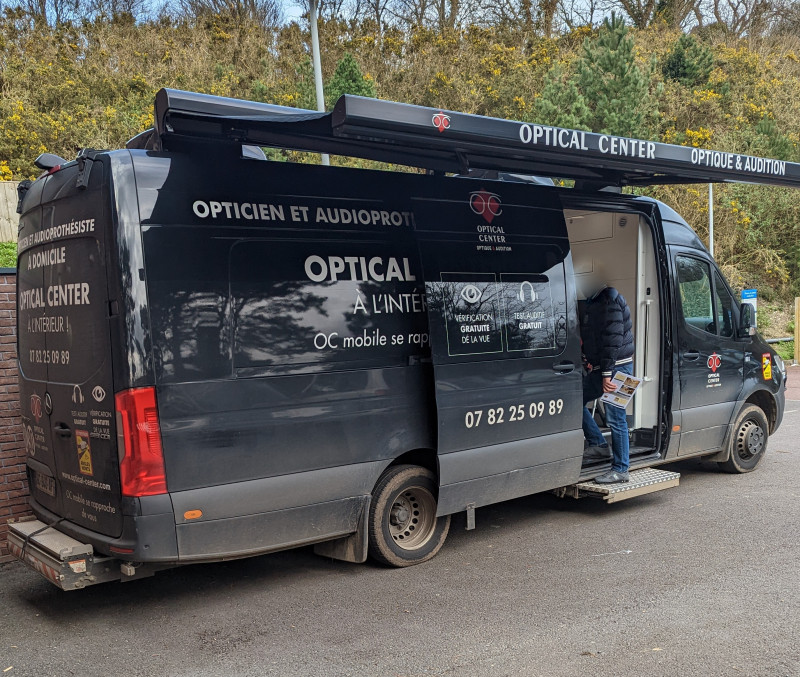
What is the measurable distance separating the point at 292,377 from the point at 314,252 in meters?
0.80

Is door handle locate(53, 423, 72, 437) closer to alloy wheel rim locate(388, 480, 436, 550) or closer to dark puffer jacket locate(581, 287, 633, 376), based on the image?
alloy wheel rim locate(388, 480, 436, 550)

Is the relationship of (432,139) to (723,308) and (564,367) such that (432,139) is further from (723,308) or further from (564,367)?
(723,308)

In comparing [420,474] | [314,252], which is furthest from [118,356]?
[420,474]

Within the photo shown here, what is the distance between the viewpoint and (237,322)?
4.54 metres

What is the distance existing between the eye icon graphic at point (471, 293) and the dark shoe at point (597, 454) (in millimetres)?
2206

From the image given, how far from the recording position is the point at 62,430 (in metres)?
4.76

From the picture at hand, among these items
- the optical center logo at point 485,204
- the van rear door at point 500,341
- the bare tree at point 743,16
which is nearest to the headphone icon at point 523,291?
the van rear door at point 500,341

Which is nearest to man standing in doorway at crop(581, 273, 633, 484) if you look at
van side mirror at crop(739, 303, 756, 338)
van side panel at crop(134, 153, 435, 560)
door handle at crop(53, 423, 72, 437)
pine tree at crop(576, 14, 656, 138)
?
van side mirror at crop(739, 303, 756, 338)

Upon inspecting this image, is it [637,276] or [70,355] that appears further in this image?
[637,276]

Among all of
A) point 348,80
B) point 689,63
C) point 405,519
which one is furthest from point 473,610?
point 689,63

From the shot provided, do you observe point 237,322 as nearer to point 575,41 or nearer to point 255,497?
Result: point 255,497

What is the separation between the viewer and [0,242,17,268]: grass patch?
12.2 meters

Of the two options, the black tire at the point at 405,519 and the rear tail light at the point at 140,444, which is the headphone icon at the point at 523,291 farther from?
the rear tail light at the point at 140,444

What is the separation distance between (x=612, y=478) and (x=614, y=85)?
63.0ft
